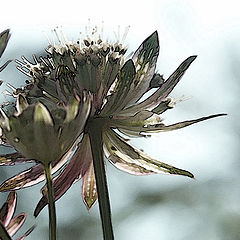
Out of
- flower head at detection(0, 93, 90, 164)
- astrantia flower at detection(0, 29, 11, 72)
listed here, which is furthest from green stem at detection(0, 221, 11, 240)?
astrantia flower at detection(0, 29, 11, 72)

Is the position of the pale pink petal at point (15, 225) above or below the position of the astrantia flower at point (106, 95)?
below

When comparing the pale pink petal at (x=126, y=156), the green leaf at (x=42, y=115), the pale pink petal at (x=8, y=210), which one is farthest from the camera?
the pale pink petal at (x=126, y=156)

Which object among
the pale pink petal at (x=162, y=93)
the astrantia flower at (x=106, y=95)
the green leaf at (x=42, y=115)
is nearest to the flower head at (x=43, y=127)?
the green leaf at (x=42, y=115)

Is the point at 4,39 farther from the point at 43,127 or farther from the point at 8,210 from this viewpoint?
the point at 8,210

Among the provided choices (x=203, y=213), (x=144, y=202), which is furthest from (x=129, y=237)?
(x=203, y=213)

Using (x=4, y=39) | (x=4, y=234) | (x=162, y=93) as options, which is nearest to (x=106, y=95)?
(x=162, y=93)

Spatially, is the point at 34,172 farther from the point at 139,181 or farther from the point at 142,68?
the point at 139,181

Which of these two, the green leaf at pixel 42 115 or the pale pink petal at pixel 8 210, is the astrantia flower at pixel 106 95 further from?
the green leaf at pixel 42 115

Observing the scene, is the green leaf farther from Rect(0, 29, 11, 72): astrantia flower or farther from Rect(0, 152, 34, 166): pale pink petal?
Rect(0, 152, 34, 166): pale pink petal
